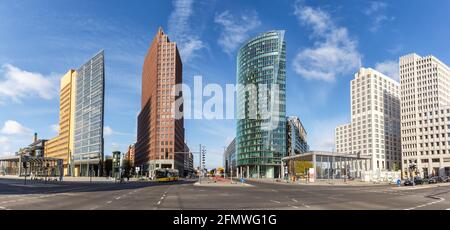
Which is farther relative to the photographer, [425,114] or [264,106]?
[425,114]

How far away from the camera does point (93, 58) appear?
167 metres

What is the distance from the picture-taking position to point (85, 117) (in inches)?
6767

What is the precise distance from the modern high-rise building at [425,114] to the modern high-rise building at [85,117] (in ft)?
413

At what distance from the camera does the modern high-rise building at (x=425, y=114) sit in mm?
155000

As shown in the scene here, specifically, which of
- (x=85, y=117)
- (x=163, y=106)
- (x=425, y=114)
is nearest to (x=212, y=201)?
(x=163, y=106)

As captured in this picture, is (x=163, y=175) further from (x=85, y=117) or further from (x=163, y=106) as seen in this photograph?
(x=85, y=117)

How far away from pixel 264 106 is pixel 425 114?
70123mm

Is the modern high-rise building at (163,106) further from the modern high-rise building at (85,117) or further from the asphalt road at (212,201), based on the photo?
the asphalt road at (212,201)

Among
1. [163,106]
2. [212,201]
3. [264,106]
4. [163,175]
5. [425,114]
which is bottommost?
[163,175]

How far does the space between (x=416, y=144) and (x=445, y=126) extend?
15.7m

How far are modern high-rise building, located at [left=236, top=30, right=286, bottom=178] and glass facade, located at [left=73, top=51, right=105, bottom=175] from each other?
60838 mm

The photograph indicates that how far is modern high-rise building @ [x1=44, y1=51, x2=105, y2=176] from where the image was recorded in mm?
158250

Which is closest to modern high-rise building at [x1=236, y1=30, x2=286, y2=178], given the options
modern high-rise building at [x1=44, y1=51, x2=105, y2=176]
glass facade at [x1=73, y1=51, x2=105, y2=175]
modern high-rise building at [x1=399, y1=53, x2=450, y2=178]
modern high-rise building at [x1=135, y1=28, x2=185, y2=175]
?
modern high-rise building at [x1=135, y1=28, x2=185, y2=175]
